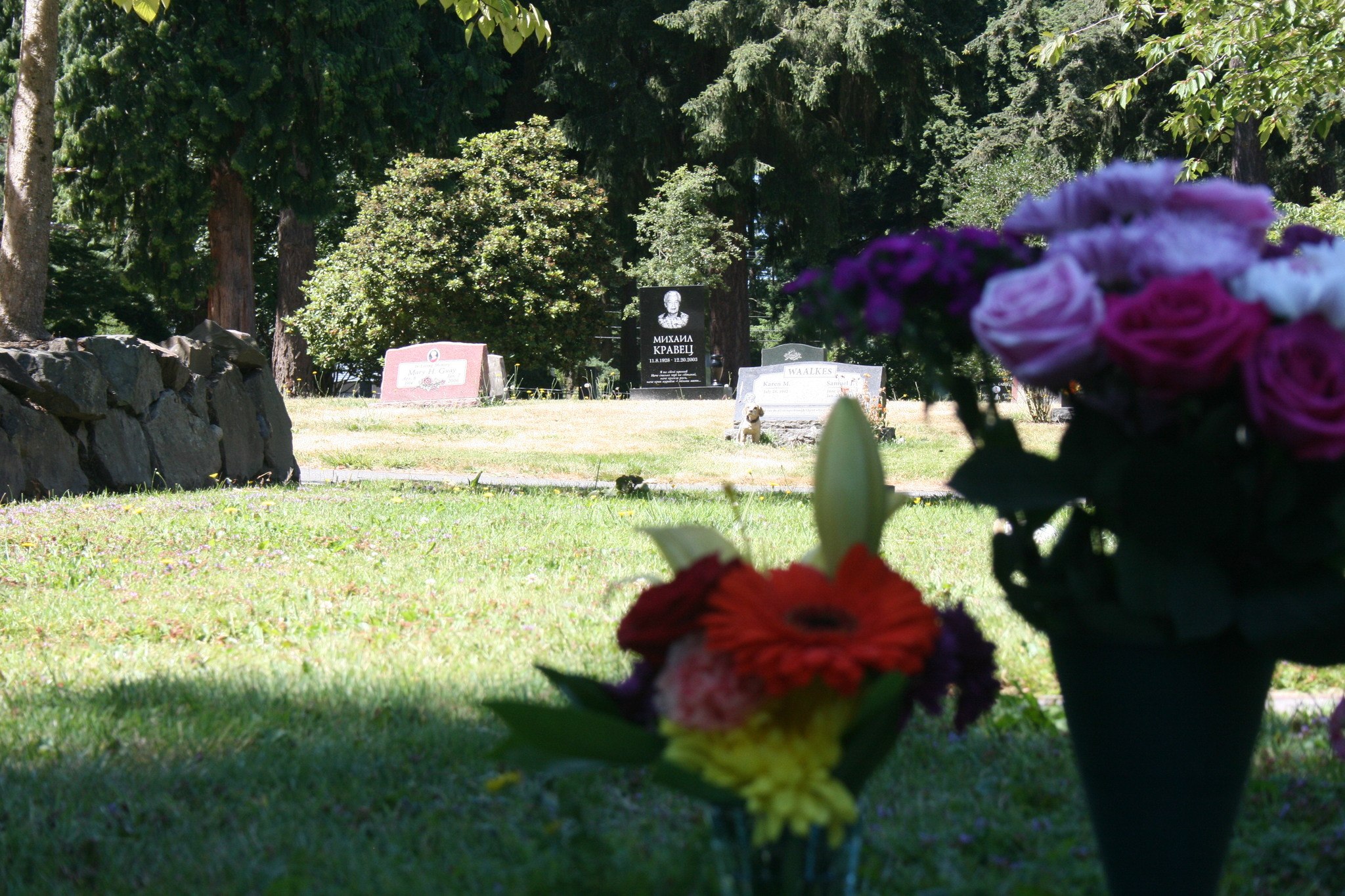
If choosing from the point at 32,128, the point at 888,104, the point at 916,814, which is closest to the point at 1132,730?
the point at 916,814

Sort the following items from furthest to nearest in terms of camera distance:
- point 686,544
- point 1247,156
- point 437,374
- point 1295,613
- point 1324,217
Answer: point 1247,156 < point 437,374 < point 1324,217 < point 686,544 < point 1295,613

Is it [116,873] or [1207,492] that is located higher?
[1207,492]

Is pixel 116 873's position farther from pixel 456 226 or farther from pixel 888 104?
pixel 888 104

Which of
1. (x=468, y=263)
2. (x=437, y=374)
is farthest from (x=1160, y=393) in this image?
(x=468, y=263)

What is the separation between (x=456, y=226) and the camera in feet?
72.6

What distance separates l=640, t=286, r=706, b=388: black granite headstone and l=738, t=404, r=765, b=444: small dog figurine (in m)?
7.35

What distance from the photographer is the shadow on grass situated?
2.02 m

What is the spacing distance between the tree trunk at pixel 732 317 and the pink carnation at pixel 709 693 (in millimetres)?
23279

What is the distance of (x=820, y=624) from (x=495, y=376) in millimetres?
17724

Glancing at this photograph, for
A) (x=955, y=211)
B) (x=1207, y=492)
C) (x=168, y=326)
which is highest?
(x=955, y=211)

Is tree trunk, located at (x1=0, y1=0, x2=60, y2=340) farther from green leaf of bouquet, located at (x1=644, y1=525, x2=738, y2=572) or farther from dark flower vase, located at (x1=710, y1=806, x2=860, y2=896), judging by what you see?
dark flower vase, located at (x1=710, y1=806, x2=860, y2=896)

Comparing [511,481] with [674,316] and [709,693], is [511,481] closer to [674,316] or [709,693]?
[709,693]

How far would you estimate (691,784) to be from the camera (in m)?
1.45

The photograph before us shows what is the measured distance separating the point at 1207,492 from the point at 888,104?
2477 centimetres
